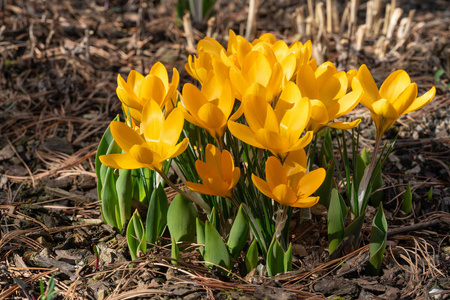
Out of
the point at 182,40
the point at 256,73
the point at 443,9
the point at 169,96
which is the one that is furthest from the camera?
the point at 443,9

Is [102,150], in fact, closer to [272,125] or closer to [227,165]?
[227,165]

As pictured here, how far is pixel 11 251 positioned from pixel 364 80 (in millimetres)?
1257

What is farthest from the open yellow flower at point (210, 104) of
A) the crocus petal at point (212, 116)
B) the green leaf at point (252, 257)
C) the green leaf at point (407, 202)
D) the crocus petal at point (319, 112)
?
the green leaf at point (407, 202)

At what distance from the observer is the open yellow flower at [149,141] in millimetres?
1236

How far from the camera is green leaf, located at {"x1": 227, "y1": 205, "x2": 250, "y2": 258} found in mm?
1399

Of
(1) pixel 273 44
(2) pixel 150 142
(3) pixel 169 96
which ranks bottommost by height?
(2) pixel 150 142

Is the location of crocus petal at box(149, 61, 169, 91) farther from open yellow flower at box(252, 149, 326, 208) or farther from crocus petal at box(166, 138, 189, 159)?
open yellow flower at box(252, 149, 326, 208)

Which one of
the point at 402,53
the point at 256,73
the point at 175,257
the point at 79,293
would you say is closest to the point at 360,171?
the point at 256,73

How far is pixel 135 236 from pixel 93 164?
785 mm

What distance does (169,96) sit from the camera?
1.45 metres

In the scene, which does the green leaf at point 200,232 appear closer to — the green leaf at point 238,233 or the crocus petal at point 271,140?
the green leaf at point 238,233

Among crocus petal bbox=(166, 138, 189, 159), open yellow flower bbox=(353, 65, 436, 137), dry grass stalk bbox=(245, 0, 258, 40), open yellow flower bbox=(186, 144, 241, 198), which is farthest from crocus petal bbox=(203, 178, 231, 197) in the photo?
dry grass stalk bbox=(245, 0, 258, 40)

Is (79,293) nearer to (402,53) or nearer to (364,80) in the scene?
(364,80)

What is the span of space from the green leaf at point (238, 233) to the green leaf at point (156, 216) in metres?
0.24
